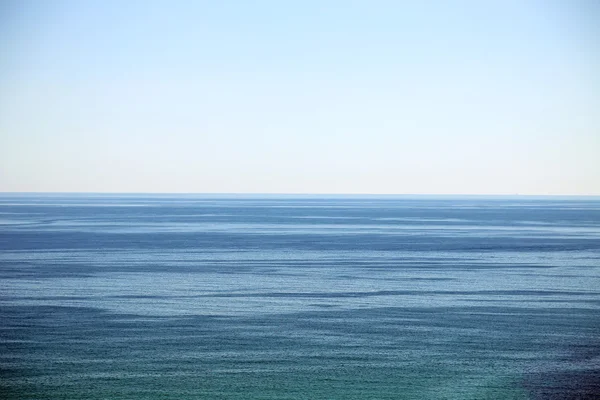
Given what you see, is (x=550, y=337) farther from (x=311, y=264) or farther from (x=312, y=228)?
(x=312, y=228)

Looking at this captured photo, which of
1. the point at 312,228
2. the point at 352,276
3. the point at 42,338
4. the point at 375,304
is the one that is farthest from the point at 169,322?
the point at 312,228

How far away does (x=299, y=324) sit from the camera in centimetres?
3231

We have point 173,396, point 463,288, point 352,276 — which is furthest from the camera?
point 352,276

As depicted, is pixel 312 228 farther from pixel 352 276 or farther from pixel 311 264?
pixel 352 276

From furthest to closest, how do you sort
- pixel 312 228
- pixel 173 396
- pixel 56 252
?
pixel 312 228, pixel 56 252, pixel 173 396

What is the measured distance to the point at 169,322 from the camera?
107ft

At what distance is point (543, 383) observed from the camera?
24469mm

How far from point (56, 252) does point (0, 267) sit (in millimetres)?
9365

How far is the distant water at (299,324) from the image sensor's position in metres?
24.3

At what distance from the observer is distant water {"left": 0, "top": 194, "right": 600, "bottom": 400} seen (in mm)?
24344

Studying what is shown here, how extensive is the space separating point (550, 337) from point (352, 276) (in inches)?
675

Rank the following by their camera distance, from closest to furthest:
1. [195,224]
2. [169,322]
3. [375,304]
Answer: [169,322], [375,304], [195,224]

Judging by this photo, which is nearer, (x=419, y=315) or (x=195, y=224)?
(x=419, y=315)

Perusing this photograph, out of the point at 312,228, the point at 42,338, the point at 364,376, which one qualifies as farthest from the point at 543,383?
the point at 312,228
